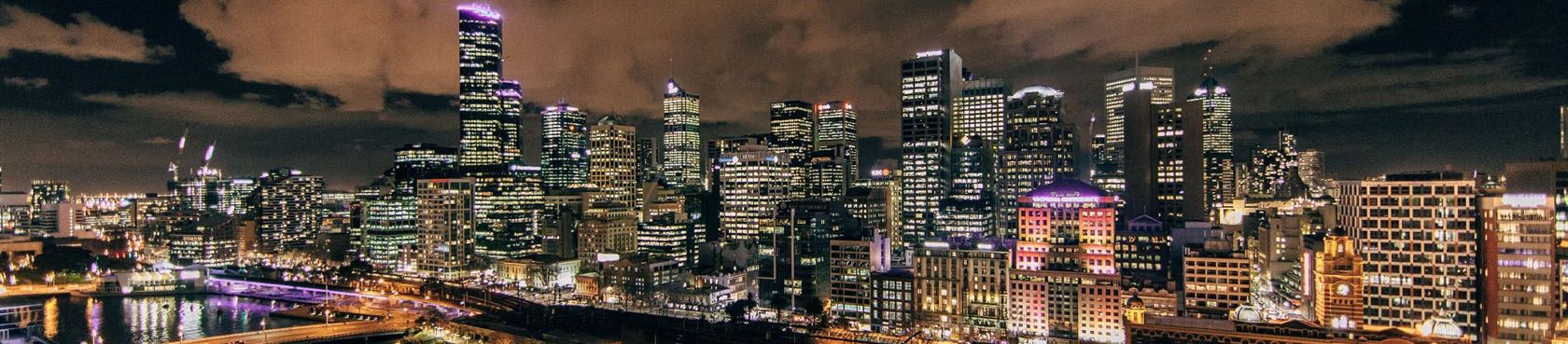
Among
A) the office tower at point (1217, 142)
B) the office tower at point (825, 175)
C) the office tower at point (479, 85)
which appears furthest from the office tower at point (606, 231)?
the office tower at point (1217, 142)

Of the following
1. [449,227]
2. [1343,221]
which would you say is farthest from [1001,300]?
[449,227]

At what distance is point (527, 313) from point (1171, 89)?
7818 centimetres

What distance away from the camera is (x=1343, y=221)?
1602 inches

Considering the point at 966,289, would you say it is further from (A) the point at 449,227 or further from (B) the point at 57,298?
(B) the point at 57,298

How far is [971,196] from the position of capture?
285ft

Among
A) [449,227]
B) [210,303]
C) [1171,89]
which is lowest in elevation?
[210,303]

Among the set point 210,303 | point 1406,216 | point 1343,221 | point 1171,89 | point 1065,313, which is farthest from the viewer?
point 1171,89

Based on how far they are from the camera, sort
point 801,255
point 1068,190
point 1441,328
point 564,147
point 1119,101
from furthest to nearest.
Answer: point 564,147
point 1119,101
point 801,255
point 1068,190
point 1441,328

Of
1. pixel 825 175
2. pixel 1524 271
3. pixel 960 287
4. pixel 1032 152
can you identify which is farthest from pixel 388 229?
pixel 1524 271

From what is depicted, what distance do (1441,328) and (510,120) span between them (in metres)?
111

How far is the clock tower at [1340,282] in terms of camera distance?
38594 millimetres

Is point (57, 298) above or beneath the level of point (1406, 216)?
beneath

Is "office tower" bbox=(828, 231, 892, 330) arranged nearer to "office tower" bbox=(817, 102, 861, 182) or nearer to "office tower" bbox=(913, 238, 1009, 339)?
"office tower" bbox=(913, 238, 1009, 339)

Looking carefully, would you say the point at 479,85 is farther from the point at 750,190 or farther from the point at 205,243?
the point at 750,190
